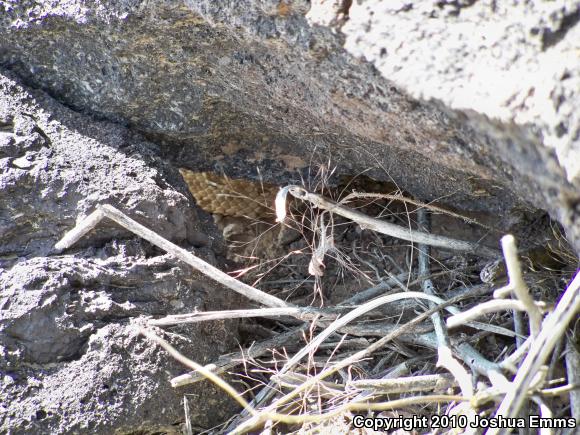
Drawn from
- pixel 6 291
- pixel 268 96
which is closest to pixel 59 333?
pixel 6 291

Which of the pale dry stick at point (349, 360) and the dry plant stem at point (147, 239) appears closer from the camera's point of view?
the pale dry stick at point (349, 360)

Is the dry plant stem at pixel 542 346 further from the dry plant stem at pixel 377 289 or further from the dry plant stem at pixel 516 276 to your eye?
the dry plant stem at pixel 377 289

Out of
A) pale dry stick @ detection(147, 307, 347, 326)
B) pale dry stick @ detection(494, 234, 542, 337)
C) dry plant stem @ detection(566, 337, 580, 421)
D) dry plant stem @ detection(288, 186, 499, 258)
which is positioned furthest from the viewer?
dry plant stem @ detection(288, 186, 499, 258)

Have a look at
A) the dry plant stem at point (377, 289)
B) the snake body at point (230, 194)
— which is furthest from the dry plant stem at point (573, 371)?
the snake body at point (230, 194)

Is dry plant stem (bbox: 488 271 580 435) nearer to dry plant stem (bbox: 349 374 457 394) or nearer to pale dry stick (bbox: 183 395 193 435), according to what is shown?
dry plant stem (bbox: 349 374 457 394)

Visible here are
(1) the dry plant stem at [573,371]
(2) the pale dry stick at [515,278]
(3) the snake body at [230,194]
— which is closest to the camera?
(2) the pale dry stick at [515,278]

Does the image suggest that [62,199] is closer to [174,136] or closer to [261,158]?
[174,136]

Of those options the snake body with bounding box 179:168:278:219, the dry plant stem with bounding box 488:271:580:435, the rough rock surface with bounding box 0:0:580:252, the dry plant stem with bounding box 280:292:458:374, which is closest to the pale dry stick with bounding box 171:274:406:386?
the dry plant stem with bounding box 280:292:458:374
